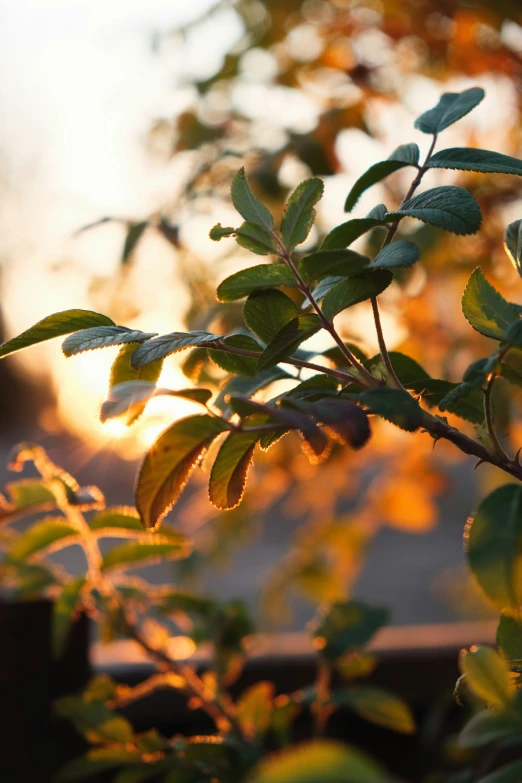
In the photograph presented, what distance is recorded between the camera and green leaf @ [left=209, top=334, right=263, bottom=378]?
0.31 metres

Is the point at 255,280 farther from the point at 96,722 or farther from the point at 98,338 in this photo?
the point at 96,722

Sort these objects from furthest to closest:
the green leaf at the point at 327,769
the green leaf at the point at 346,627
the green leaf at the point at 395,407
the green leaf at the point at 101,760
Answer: the green leaf at the point at 346,627 → the green leaf at the point at 101,760 → the green leaf at the point at 395,407 → the green leaf at the point at 327,769

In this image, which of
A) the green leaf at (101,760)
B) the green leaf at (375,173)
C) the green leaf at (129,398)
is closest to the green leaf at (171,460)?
the green leaf at (129,398)

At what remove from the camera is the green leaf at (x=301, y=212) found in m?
0.29

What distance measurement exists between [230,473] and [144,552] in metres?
0.27

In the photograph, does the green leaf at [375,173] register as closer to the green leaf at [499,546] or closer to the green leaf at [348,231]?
the green leaf at [348,231]

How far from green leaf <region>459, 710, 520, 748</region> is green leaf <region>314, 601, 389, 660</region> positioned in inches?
12.9

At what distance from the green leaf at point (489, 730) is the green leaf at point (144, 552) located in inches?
11.7

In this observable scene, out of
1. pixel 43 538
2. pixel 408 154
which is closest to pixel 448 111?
pixel 408 154

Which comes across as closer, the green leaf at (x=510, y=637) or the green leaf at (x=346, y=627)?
the green leaf at (x=510, y=637)

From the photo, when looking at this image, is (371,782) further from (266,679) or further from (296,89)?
(296,89)

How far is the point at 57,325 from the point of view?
0.30 meters

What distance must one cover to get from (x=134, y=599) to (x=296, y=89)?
57 centimetres

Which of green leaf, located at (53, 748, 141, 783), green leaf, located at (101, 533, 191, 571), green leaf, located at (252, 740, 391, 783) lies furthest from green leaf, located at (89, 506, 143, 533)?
green leaf, located at (252, 740, 391, 783)
